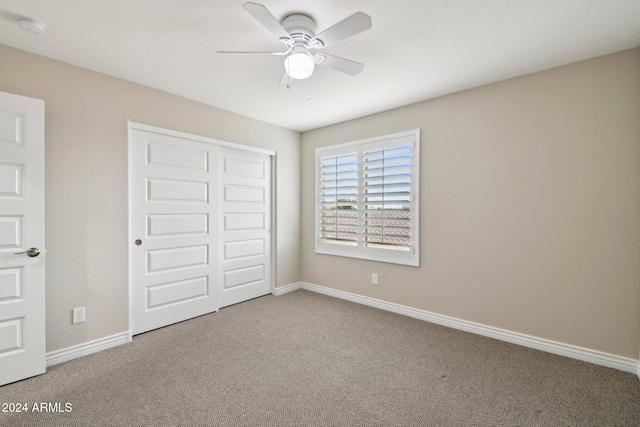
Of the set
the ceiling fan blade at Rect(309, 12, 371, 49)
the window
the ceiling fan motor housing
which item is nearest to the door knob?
the ceiling fan motor housing

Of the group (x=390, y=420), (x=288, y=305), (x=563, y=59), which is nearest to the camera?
(x=390, y=420)

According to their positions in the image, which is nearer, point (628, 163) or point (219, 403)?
point (219, 403)

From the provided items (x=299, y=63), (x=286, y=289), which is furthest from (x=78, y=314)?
(x=299, y=63)

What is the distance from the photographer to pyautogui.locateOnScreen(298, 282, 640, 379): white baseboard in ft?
7.52

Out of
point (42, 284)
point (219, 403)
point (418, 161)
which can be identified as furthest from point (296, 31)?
point (42, 284)

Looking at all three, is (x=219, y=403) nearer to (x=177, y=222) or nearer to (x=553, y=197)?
(x=177, y=222)

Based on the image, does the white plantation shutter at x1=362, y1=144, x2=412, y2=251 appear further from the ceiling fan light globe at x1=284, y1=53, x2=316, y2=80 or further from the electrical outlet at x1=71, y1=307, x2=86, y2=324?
the electrical outlet at x1=71, y1=307, x2=86, y2=324

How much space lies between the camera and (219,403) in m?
1.91

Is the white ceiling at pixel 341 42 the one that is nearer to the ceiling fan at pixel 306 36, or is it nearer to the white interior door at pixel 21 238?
the ceiling fan at pixel 306 36

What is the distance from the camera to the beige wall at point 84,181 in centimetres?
238

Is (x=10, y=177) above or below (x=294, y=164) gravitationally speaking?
below

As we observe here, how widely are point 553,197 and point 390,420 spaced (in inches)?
89.3

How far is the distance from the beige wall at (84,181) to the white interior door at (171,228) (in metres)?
0.14

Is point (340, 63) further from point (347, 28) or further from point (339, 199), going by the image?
point (339, 199)
